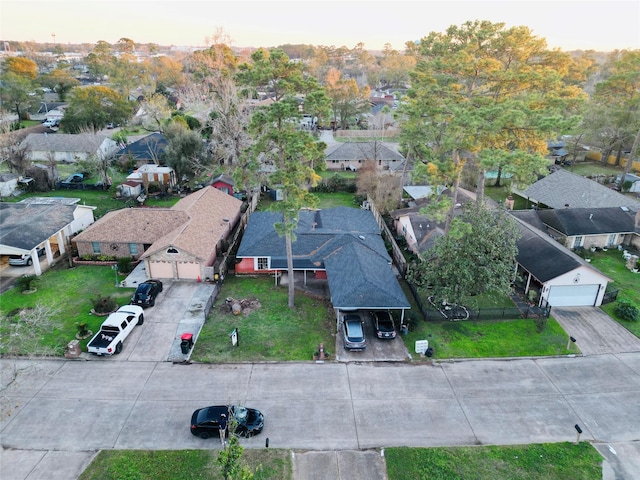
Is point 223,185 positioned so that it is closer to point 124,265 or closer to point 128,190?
point 128,190

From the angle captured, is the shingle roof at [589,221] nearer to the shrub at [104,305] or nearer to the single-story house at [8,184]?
the shrub at [104,305]

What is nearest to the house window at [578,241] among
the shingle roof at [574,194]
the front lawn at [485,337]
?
the shingle roof at [574,194]

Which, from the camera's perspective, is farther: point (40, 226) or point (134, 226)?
point (134, 226)

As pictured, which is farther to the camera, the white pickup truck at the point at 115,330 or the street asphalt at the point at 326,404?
the white pickup truck at the point at 115,330

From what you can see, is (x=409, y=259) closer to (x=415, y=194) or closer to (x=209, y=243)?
(x=415, y=194)

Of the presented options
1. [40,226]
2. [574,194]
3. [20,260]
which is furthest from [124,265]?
[574,194]
